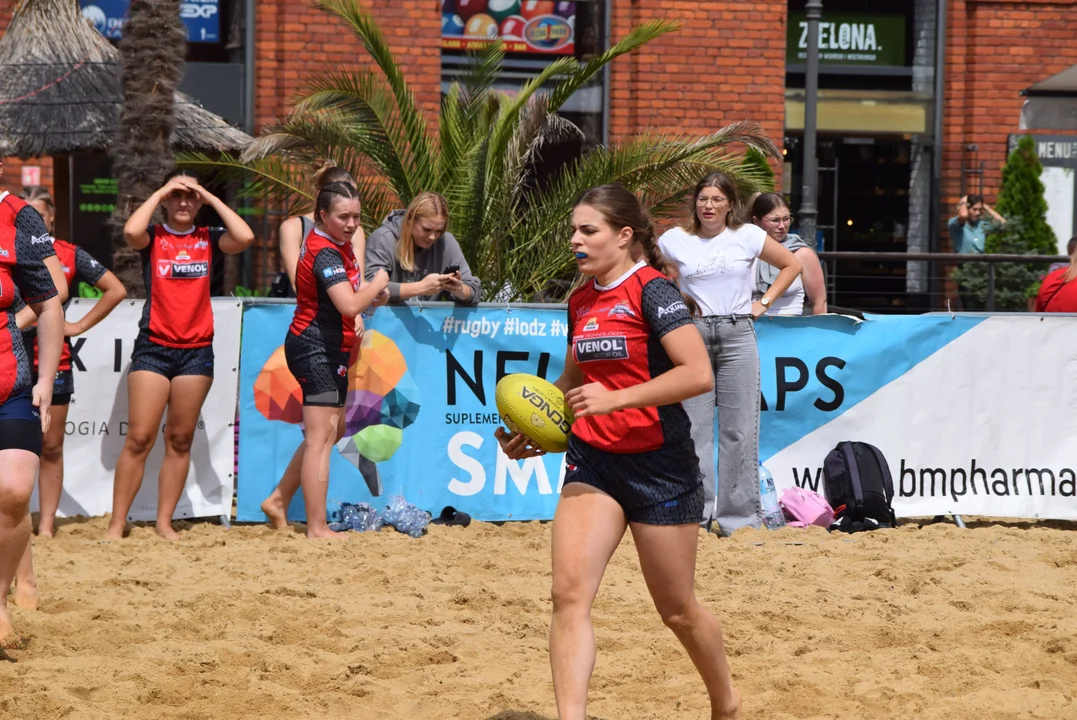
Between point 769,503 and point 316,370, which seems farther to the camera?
point 769,503

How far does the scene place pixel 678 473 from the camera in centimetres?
459

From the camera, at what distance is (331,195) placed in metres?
7.93

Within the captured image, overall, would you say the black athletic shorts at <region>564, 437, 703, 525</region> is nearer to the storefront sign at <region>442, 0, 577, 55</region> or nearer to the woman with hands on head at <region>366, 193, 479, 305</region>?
the woman with hands on head at <region>366, 193, 479, 305</region>

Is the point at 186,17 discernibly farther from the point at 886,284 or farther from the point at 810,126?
the point at 886,284

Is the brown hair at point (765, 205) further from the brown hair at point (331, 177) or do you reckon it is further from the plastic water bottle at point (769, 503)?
the brown hair at point (331, 177)

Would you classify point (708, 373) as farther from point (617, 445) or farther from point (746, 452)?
point (746, 452)

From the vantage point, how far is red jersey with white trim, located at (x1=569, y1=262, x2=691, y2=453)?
455cm

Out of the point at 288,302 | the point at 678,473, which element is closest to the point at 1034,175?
the point at 288,302

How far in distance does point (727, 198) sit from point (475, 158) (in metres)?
4.44

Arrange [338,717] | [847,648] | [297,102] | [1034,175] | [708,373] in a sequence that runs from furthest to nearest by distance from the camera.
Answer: [1034,175]
[297,102]
[847,648]
[338,717]
[708,373]

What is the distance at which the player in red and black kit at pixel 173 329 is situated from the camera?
818 cm

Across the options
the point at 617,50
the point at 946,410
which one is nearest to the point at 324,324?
the point at 946,410

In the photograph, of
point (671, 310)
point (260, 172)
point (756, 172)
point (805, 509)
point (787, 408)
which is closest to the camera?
point (671, 310)

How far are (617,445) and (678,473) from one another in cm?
22
